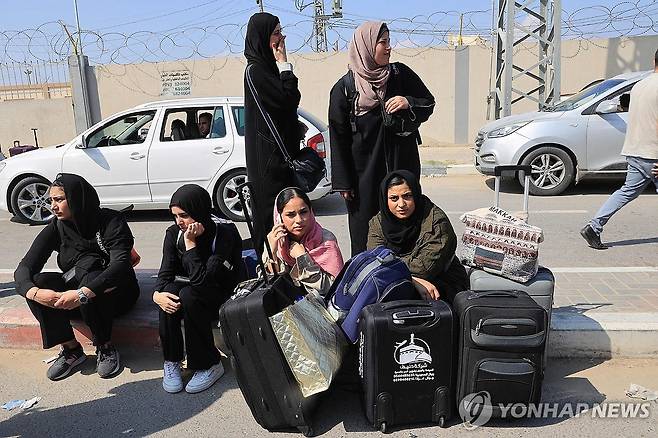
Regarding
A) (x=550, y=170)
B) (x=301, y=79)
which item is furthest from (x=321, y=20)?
(x=550, y=170)

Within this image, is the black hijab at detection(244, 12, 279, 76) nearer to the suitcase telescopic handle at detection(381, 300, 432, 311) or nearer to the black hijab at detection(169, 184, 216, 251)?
the black hijab at detection(169, 184, 216, 251)

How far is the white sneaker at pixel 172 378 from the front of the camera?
3170 millimetres

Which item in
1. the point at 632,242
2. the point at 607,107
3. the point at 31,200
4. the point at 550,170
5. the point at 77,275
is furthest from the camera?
the point at 550,170

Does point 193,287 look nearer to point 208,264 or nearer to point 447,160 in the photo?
point 208,264

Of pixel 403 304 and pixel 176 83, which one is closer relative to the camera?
pixel 403 304

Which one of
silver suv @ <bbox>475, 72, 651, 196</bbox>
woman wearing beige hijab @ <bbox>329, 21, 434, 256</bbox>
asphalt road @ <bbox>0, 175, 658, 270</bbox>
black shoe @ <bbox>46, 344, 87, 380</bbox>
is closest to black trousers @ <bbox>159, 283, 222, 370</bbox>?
black shoe @ <bbox>46, 344, 87, 380</bbox>

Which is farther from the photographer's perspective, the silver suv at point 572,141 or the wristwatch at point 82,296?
the silver suv at point 572,141

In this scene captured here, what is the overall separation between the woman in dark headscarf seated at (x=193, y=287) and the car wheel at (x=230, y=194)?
3782 millimetres

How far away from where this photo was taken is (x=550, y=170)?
26.5 feet

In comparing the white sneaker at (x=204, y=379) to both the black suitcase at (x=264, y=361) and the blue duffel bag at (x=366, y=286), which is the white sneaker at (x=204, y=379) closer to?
the black suitcase at (x=264, y=361)

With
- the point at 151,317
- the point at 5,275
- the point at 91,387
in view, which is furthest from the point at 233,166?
the point at 91,387

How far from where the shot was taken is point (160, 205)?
7.40m

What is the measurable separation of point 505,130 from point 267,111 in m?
5.82
